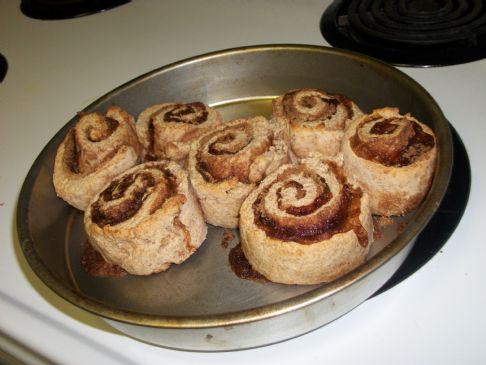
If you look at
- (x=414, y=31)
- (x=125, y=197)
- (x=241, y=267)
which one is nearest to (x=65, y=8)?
(x=125, y=197)

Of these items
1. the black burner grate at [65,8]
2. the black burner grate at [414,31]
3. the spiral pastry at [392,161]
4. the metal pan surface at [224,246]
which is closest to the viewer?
the metal pan surface at [224,246]

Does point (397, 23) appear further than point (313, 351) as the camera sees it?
Yes

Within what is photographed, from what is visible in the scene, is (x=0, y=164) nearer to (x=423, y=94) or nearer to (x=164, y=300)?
(x=164, y=300)

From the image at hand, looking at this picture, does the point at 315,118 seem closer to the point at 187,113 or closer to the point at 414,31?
the point at 187,113

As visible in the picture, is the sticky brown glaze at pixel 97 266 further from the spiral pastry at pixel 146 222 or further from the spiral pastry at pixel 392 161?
the spiral pastry at pixel 392 161

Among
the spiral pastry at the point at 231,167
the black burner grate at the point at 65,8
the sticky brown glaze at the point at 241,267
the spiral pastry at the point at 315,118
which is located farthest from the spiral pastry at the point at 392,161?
the black burner grate at the point at 65,8

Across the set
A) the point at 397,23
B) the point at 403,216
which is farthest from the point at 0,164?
the point at 397,23
